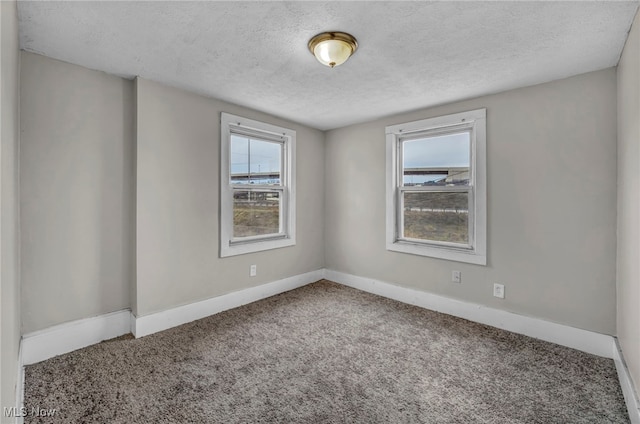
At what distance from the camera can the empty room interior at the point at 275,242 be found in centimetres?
173

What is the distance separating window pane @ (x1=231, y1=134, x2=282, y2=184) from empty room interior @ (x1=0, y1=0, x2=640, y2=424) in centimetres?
4

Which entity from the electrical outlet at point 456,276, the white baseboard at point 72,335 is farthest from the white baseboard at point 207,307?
the electrical outlet at point 456,276

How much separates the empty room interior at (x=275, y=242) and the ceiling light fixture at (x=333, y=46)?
2cm

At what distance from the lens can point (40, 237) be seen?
2217 mm

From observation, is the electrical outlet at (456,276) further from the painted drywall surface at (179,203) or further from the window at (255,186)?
the painted drywall surface at (179,203)

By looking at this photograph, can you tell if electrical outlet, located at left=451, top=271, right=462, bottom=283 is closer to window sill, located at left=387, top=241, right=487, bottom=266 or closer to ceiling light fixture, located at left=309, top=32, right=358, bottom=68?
window sill, located at left=387, top=241, right=487, bottom=266

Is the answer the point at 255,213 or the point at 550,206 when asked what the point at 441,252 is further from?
the point at 255,213

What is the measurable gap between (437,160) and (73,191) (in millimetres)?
3528

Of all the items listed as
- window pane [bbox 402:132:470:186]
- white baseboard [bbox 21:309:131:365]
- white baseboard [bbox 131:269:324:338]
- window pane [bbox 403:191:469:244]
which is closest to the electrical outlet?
window pane [bbox 403:191:469:244]

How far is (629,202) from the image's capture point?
1.90 m

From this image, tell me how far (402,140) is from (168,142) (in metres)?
2.64

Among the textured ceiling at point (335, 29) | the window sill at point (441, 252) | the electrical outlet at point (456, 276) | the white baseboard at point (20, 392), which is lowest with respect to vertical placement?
the white baseboard at point (20, 392)

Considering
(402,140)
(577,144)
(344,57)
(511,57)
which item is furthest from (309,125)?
(577,144)

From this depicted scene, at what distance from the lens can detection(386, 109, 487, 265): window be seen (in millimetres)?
2998
